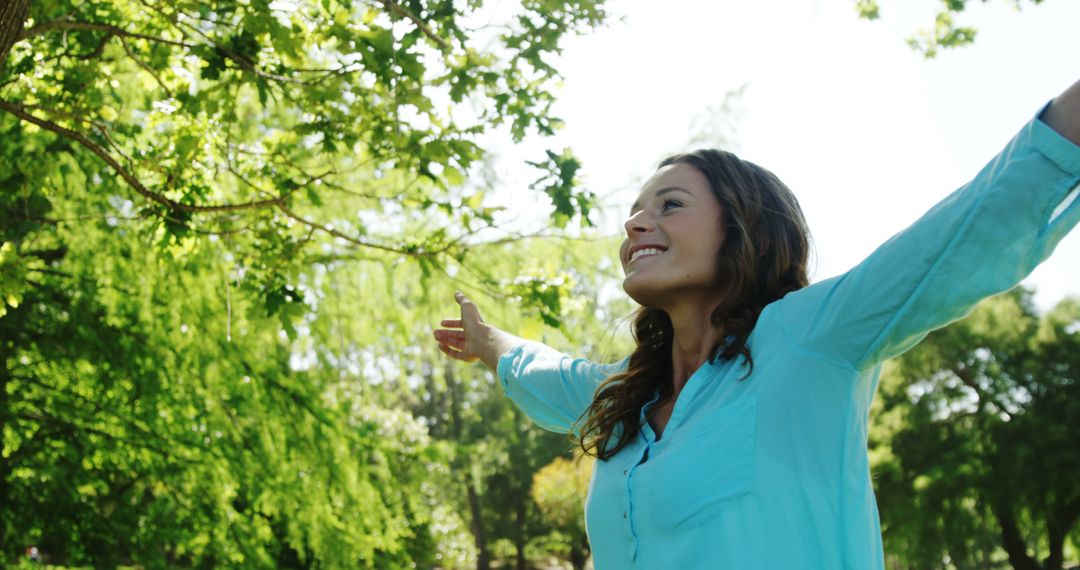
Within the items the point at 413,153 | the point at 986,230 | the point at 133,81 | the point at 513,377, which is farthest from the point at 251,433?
the point at 986,230

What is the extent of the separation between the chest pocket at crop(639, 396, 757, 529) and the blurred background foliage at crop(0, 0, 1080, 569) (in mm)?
892

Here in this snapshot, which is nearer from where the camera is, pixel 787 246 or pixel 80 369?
pixel 787 246

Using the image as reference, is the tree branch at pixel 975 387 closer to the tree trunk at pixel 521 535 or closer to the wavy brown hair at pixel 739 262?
the tree trunk at pixel 521 535

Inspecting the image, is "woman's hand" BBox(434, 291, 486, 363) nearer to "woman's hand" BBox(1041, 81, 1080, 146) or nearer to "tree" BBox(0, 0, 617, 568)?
"tree" BBox(0, 0, 617, 568)

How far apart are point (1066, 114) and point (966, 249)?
0.23 meters

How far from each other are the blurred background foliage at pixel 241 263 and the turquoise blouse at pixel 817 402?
2.91 feet

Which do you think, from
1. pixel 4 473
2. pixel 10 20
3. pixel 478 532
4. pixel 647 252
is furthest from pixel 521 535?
pixel 647 252

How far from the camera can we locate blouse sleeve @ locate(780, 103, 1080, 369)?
1314 mm

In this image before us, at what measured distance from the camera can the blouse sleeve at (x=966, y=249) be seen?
1.31 metres

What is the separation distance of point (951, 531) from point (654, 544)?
21.7 meters

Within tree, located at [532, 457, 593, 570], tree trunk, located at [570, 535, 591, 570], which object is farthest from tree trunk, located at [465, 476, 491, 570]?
tree trunk, located at [570, 535, 591, 570]

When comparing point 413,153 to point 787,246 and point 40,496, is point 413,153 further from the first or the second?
point 40,496

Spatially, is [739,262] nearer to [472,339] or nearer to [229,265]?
[472,339]

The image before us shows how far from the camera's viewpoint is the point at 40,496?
23.8 ft
